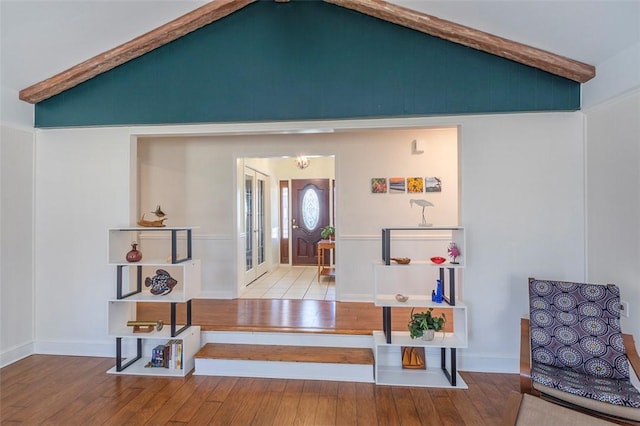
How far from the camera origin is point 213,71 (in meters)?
3.27

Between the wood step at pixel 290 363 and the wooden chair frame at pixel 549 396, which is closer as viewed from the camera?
the wooden chair frame at pixel 549 396

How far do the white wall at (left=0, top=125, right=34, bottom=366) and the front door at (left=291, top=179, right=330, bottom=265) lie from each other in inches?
186

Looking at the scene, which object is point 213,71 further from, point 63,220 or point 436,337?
point 436,337

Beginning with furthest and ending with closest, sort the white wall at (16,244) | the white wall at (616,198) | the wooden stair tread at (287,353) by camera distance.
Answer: the white wall at (16,244) < the wooden stair tread at (287,353) < the white wall at (616,198)

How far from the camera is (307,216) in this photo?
7.39 meters

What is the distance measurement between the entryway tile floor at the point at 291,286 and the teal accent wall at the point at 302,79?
2654 millimetres

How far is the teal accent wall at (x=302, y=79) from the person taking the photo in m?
3.01

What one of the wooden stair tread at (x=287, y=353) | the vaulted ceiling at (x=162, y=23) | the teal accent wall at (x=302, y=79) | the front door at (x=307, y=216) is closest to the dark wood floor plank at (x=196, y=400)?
the wooden stair tread at (x=287, y=353)

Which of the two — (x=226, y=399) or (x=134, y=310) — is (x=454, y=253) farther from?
(x=134, y=310)

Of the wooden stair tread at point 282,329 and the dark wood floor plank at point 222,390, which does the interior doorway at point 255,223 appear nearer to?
the wooden stair tread at point 282,329

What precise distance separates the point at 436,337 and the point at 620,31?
110 inches

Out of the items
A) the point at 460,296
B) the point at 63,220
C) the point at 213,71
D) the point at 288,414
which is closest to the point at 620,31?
the point at 460,296

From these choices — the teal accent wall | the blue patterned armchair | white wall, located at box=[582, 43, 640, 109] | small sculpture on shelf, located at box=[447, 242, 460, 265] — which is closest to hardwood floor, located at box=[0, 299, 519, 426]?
the blue patterned armchair

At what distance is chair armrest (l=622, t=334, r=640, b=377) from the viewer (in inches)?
79.5
